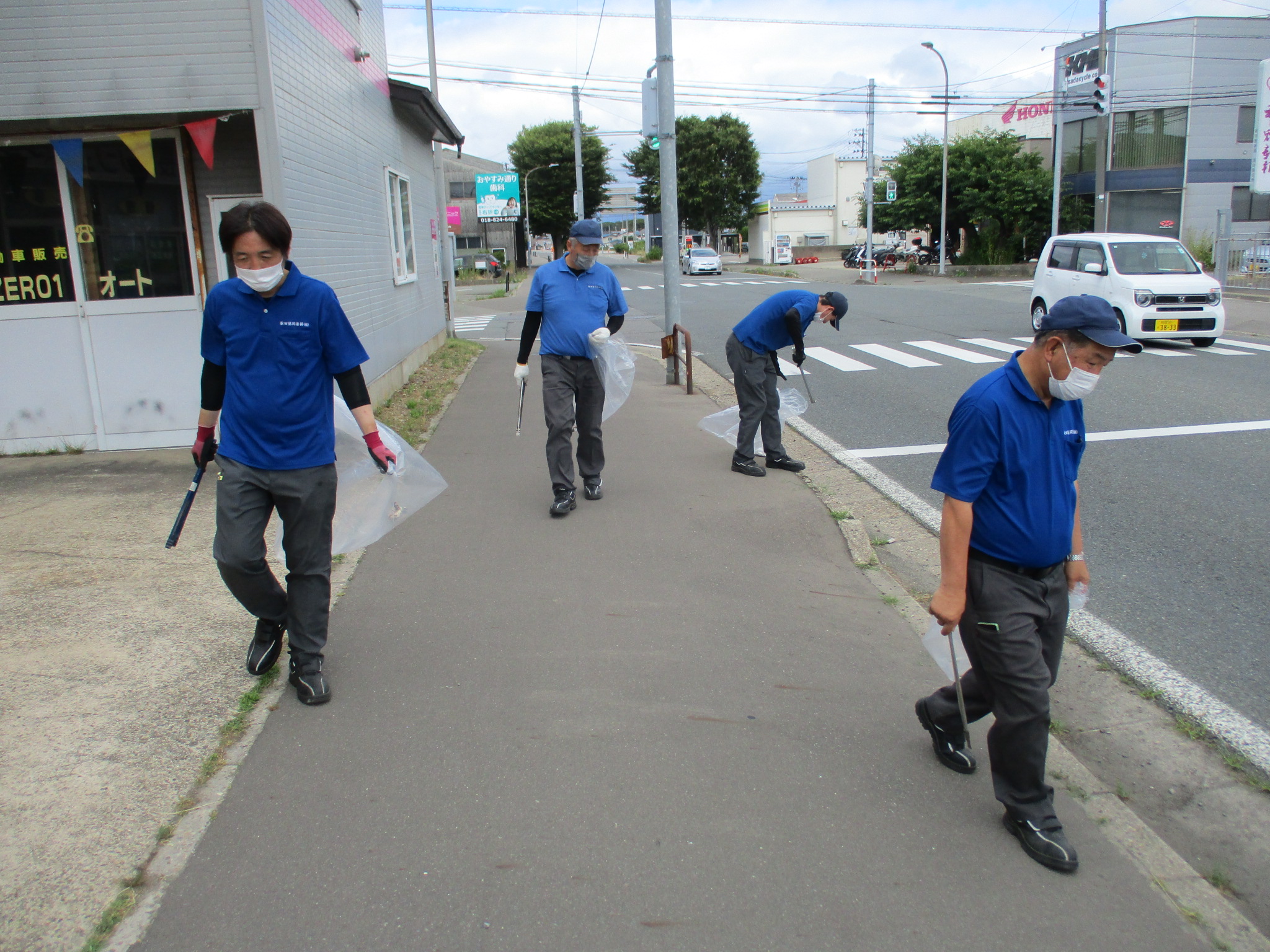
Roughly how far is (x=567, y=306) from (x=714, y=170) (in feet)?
229

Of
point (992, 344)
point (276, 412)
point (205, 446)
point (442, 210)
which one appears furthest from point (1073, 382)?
point (442, 210)

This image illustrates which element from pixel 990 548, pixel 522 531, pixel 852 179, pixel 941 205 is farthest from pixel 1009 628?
pixel 852 179

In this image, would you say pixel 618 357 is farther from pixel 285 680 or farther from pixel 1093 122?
pixel 1093 122

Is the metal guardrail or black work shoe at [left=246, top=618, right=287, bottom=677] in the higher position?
the metal guardrail

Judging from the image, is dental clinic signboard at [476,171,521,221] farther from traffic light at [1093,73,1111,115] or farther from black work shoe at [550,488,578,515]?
black work shoe at [550,488,578,515]

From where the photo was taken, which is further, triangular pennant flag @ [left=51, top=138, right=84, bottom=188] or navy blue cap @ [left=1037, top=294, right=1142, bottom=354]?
triangular pennant flag @ [left=51, top=138, right=84, bottom=188]

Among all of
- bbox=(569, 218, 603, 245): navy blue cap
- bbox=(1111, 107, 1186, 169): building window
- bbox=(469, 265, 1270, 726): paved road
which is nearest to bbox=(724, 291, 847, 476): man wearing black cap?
bbox=(469, 265, 1270, 726): paved road

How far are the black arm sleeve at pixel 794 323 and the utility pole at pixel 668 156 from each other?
425 cm

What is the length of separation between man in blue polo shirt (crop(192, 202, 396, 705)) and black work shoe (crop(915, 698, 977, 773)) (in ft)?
7.48

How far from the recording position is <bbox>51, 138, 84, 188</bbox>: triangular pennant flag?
6910mm

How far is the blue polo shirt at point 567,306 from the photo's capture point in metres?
6.36

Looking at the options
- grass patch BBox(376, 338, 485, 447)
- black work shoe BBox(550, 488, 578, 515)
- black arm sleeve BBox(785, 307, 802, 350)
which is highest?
black arm sleeve BBox(785, 307, 802, 350)

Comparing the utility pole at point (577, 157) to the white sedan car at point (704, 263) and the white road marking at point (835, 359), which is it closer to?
the white sedan car at point (704, 263)

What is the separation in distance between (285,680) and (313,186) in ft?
17.6
